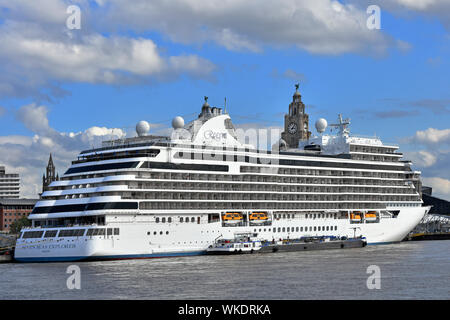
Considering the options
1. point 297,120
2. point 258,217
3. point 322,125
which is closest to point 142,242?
point 258,217

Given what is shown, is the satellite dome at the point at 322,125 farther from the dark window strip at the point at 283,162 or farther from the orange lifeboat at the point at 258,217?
the orange lifeboat at the point at 258,217

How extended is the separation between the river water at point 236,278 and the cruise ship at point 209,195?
113 inches

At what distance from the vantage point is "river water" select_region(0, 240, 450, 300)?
40312 millimetres

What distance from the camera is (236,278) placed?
47.9 meters

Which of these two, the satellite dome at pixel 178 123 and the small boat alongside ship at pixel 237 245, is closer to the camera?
the small boat alongside ship at pixel 237 245

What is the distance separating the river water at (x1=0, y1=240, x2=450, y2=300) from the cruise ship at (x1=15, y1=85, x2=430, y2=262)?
2876mm

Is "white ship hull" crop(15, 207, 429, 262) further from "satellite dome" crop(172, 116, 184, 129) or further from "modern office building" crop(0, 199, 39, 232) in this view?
"modern office building" crop(0, 199, 39, 232)

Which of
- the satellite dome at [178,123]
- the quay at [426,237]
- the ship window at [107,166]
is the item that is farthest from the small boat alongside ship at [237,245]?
the quay at [426,237]

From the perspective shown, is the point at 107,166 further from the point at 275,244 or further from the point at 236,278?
the point at 236,278

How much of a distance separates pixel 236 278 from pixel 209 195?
25.4 m

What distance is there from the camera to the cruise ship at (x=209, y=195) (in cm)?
6391

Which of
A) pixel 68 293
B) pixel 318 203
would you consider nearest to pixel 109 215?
pixel 68 293

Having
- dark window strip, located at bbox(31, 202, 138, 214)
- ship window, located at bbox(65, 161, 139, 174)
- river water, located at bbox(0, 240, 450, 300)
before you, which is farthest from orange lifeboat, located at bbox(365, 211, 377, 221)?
dark window strip, located at bbox(31, 202, 138, 214)
